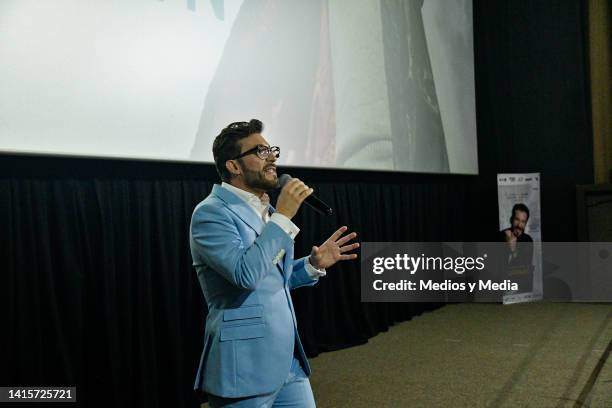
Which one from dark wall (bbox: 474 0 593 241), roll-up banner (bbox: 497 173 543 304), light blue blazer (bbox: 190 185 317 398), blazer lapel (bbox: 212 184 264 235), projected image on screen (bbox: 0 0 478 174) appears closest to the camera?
light blue blazer (bbox: 190 185 317 398)

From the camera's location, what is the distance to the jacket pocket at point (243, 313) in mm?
1530

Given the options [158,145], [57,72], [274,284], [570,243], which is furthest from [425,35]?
[274,284]

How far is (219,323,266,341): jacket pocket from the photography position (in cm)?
152

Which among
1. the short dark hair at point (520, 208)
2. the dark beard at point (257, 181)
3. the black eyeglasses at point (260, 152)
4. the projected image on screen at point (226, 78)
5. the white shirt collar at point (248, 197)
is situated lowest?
the short dark hair at point (520, 208)

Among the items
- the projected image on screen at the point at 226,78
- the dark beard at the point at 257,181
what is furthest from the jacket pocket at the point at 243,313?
the projected image on screen at the point at 226,78

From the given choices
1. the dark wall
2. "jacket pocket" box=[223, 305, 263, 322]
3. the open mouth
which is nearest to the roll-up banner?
the dark wall

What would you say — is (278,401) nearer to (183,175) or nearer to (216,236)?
(216,236)

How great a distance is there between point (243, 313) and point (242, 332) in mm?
43

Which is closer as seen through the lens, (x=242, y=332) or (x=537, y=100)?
(x=242, y=332)

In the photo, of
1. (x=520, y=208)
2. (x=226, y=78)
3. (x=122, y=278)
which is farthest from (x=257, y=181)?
(x=520, y=208)

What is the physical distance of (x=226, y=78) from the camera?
356 cm

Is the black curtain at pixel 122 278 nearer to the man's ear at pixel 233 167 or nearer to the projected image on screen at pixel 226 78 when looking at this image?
the projected image on screen at pixel 226 78

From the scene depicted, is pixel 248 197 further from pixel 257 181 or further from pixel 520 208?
pixel 520 208

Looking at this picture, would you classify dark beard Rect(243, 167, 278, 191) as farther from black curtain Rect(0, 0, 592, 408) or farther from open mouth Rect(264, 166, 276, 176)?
black curtain Rect(0, 0, 592, 408)
